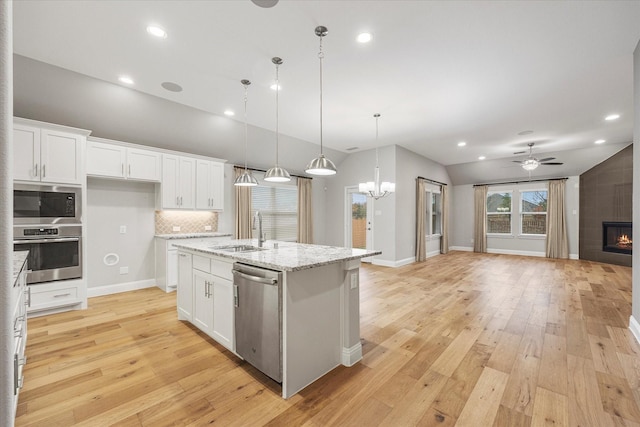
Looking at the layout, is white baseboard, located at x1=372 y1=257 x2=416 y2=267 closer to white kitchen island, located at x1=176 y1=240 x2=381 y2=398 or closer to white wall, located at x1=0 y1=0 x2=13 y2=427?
white kitchen island, located at x1=176 y1=240 x2=381 y2=398

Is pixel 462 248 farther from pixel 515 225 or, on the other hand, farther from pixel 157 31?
pixel 157 31

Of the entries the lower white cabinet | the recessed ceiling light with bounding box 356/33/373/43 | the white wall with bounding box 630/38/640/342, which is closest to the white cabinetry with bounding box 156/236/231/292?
the lower white cabinet

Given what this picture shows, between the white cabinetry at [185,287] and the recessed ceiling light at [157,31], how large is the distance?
229 cm

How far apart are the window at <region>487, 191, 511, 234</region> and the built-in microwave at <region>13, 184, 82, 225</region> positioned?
35.9ft

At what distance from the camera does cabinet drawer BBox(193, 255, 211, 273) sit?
9.40 feet

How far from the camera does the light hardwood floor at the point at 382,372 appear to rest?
189cm

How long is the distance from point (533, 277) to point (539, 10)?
5301mm

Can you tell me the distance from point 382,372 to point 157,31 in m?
3.79

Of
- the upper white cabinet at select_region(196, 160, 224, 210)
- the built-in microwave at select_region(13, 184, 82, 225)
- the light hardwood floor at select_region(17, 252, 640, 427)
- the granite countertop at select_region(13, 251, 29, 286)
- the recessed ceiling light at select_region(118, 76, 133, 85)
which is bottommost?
the light hardwood floor at select_region(17, 252, 640, 427)

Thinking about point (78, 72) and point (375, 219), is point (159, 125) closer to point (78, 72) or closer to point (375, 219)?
point (78, 72)

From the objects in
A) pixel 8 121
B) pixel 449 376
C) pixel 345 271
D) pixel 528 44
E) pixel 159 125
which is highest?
pixel 528 44

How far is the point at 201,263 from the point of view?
299 centimetres

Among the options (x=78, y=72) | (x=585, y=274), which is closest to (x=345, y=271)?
(x=78, y=72)

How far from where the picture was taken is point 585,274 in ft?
20.0
